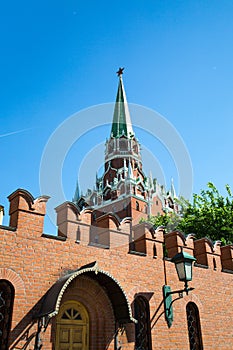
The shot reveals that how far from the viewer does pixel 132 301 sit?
31.6 ft

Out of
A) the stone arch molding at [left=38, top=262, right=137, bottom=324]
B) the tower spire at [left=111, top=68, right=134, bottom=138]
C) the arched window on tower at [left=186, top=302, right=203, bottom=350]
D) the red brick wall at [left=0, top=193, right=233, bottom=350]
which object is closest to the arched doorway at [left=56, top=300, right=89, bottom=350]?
the red brick wall at [left=0, top=193, right=233, bottom=350]

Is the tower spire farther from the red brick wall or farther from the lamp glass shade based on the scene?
the lamp glass shade

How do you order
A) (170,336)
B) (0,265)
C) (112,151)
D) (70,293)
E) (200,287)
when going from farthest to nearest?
(112,151), (200,287), (170,336), (70,293), (0,265)

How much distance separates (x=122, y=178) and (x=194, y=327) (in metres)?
42.9

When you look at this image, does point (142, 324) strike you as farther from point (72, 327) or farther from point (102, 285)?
point (72, 327)

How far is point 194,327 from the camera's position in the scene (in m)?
11.1

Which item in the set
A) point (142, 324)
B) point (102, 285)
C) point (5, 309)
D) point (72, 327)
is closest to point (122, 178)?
point (142, 324)

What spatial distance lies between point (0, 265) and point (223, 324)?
7775mm

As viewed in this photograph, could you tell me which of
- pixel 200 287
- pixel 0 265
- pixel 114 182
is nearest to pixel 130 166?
pixel 114 182

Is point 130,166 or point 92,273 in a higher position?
point 130,166

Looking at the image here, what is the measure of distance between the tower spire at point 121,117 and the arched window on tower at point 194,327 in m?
43.5

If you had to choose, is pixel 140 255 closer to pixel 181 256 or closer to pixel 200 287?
pixel 181 256

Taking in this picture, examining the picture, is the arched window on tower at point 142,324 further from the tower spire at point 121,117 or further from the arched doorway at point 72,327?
the tower spire at point 121,117

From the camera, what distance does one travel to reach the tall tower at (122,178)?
53.1m
